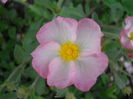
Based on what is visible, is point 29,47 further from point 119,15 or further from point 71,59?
point 119,15

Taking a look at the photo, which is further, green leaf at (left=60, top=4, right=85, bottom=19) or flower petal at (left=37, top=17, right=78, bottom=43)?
green leaf at (left=60, top=4, right=85, bottom=19)

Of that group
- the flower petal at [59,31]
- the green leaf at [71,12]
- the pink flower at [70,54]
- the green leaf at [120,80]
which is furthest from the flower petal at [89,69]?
the green leaf at [120,80]

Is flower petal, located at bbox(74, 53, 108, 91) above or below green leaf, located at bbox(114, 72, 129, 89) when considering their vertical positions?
above

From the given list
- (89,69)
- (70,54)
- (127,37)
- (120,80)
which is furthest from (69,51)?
(120,80)

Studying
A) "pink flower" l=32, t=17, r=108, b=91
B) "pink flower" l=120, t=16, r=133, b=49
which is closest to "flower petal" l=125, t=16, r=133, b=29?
"pink flower" l=120, t=16, r=133, b=49

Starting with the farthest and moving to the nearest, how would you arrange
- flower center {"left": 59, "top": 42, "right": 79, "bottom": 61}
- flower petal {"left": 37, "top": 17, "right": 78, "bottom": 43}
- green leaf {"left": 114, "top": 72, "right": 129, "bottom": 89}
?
green leaf {"left": 114, "top": 72, "right": 129, "bottom": 89}
flower center {"left": 59, "top": 42, "right": 79, "bottom": 61}
flower petal {"left": 37, "top": 17, "right": 78, "bottom": 43}

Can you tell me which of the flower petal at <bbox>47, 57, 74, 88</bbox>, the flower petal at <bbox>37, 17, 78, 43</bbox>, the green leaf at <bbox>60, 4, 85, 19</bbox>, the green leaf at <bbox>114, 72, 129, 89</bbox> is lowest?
the green leaf at <bbox>114, 72, 129, 89</bbox>

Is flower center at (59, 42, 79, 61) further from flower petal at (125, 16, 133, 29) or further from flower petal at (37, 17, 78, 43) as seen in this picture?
flower petal at (125, 16, 133, 29)
